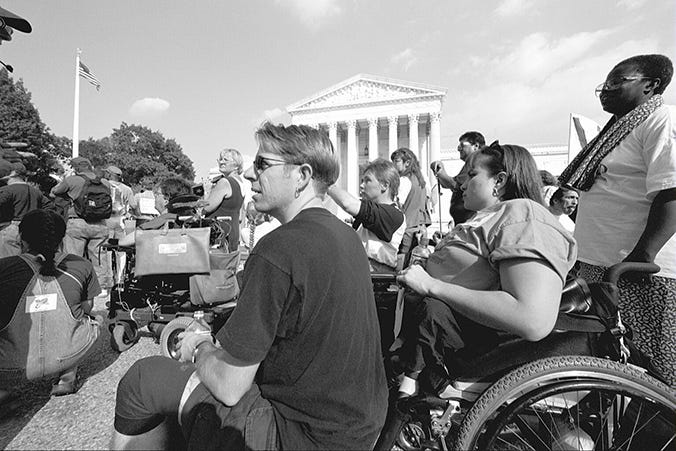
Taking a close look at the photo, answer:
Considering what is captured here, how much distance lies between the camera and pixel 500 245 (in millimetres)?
1496

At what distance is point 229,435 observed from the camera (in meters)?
1.17

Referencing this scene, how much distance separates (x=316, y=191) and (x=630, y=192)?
175 cm

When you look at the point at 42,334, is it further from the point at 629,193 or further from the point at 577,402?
the point at 629,193

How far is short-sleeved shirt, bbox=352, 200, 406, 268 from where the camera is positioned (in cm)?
283

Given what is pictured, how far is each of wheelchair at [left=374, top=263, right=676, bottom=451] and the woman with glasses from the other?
3.21m

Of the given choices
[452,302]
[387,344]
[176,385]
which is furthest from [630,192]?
[176,385]

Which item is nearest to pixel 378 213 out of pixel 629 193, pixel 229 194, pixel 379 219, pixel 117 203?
pixel 379 219

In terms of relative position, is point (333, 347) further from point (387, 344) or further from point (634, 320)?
point (634, 320)

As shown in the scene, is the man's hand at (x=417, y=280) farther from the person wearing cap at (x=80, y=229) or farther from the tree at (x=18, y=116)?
the tree at (x=18, y=116)

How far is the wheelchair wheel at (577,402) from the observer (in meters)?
1.40

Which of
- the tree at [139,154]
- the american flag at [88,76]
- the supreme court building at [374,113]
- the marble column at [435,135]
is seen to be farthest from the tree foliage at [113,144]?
the marble column at [435,135]

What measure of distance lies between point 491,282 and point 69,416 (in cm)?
286

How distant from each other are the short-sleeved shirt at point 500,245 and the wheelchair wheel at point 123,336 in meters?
3.39

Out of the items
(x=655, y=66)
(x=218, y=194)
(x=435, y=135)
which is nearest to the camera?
(x=655, y=66)
